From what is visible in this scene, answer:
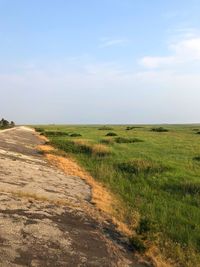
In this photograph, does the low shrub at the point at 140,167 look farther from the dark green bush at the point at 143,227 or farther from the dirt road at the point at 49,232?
the dark green bush at the point at 143,227

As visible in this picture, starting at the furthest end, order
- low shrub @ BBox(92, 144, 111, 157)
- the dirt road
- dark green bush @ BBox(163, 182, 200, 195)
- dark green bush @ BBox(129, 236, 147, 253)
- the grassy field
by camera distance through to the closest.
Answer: low shrub @ BBox(92, 144, 111, 157) → dark green bush @ BBox(163, 182, 200, 195) → the grassy field → dark green bush @ BBox(129, 236, 147, 253) → the dirt road

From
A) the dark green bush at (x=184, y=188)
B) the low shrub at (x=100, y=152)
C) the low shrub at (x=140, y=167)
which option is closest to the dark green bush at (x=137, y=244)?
the dark green bush at (x=184, y=188)

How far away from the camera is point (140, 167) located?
85.2 ft

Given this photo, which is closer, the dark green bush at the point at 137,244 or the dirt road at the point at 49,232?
the dirt road at the point at 49,232

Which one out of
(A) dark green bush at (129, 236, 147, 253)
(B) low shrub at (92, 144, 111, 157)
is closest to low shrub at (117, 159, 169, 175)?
(B) low shrub at (92, 144, 111, 157)

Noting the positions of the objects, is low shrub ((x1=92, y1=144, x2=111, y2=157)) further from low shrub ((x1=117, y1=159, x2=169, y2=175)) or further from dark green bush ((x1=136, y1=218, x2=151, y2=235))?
dark green bush ((x1=136, y1=218, x2=151, y2=235))

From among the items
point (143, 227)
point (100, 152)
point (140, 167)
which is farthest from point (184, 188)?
point (100, 152)

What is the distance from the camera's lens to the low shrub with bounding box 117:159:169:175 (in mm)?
25266

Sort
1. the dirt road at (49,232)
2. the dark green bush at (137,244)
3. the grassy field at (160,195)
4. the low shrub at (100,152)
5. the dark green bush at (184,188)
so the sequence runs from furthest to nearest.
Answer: the low shrub at (100,152)
the dark green bush at (184,188)
the grassy field at (160,195)
the dark green bush at (137,244)
the dirt road at (49,232)

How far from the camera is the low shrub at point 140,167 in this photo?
82.9 ft

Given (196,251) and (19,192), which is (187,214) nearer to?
(196,251)

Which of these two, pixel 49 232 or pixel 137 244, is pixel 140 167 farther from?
pixel 49 232

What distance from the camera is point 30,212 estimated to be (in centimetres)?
1262

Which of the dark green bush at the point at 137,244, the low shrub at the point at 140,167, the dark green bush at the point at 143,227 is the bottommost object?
the dark green bush at the point at 137,244
